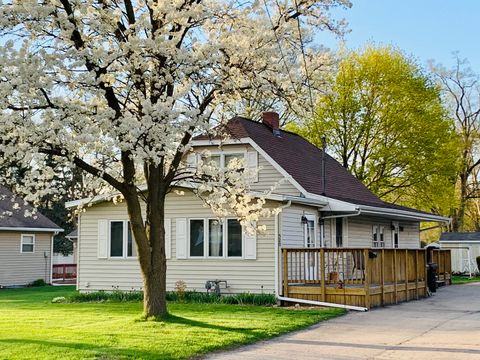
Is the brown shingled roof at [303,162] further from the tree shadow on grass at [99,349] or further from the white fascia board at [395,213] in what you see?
the tree shadow on grass at [99,349]

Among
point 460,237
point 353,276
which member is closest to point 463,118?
point 460,237

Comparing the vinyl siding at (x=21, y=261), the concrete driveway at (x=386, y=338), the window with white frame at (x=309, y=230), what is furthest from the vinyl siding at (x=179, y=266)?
the vinyl siding at (x=21, y=261)

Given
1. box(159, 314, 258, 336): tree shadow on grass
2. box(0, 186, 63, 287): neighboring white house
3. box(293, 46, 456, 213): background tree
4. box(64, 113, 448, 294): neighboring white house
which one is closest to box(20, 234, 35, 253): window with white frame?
box(0, 186, 63, 287): neighboring white house

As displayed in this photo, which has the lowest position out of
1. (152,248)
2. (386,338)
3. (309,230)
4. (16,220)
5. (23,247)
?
(386,338)

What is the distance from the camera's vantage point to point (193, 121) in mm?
11641

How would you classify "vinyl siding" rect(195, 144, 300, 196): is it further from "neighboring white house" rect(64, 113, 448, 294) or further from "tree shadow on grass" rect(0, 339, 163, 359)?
"tree shadow on grass" rect(0, 339, 163, 359)

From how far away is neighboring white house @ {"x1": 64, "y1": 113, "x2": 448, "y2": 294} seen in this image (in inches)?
688

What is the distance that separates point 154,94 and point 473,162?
35004 millimetres

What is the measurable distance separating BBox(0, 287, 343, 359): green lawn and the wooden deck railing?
56.5 feet

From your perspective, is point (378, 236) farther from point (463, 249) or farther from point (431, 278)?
point (463, 249)

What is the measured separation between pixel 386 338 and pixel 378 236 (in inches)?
528

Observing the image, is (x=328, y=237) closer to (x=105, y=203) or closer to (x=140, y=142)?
(x=105, y=203)

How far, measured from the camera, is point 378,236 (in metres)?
24.1

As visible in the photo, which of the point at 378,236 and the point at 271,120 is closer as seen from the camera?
the point at 271,120
